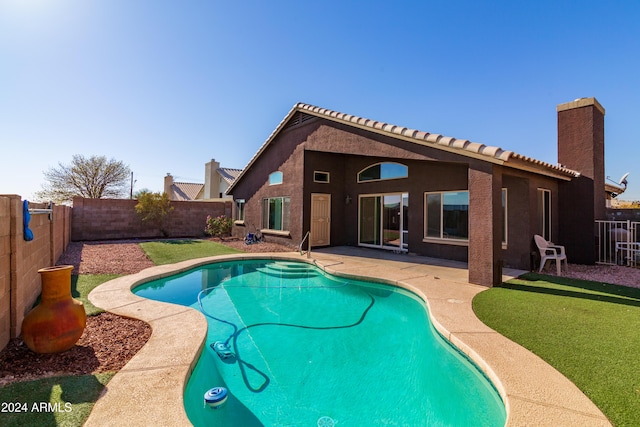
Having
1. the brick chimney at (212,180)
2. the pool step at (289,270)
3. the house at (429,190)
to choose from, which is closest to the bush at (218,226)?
the house at (429,190)

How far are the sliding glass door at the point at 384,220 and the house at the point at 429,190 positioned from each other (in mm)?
46

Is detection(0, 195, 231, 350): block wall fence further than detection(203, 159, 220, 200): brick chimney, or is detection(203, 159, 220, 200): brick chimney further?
detection(203, 159, 220, 200): brick chimney

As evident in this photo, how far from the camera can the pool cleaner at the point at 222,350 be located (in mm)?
4406

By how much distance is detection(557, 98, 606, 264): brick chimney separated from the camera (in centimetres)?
990

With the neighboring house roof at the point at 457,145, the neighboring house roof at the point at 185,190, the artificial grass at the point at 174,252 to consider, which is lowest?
the artificial grass at the point at 174,252

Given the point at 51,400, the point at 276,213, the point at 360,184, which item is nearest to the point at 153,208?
the point at 276,213

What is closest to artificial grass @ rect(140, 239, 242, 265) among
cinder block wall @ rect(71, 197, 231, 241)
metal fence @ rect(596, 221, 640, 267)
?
cinder block wall @ rect(71, 197, 231, 241)

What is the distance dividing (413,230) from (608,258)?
645cm

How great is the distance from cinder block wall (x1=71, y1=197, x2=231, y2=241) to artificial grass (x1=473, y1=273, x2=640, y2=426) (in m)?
17.7

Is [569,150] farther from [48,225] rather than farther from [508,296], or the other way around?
[48,225]

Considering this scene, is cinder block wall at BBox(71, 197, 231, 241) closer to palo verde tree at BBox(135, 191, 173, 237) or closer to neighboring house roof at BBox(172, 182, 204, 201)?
palo verde tree at BBox(135, 191, 173, 237)

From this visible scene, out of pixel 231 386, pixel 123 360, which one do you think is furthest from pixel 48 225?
pixel 231 386

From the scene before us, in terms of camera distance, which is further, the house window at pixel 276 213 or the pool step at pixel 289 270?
the house window at pixel 276 213

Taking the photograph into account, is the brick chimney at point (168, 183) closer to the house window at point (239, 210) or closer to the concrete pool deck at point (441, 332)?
the house window at point (239, 210)
